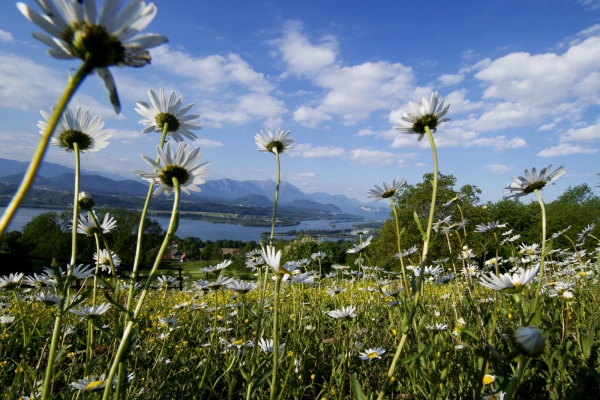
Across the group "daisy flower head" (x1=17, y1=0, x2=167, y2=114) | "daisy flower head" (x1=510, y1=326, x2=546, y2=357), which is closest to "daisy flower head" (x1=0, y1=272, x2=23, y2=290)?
"daisy flower head" (x1=17, y1=0, x2=167, y2=114)

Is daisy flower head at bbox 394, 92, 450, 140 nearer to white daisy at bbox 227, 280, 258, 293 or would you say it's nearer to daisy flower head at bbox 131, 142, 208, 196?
daisy flower head at bbox 131, 142, 208, 196

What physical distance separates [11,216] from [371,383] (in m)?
2.63

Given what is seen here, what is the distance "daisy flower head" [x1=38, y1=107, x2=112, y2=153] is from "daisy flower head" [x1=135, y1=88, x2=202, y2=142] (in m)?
0.21

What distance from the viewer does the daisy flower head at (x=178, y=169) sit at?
125 cm

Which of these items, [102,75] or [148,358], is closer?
[102,75]

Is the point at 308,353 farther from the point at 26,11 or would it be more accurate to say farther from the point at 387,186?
the point at 26,11

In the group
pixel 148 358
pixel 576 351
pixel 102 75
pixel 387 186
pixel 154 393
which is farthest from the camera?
pixel 148 358

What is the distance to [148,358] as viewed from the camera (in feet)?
9.41

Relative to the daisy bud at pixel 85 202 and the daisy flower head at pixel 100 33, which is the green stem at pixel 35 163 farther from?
the daisy bud at pixel 85 202

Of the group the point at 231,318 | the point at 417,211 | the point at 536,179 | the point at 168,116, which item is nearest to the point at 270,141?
the point at 168,116

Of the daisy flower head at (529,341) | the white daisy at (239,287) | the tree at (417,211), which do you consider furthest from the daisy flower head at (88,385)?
the tree at (417,211)

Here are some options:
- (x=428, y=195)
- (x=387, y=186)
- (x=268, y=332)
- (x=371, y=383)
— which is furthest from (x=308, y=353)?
(x=428, y=195)

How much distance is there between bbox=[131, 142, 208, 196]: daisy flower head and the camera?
1255 millimetres

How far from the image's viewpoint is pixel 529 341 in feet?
2.82
